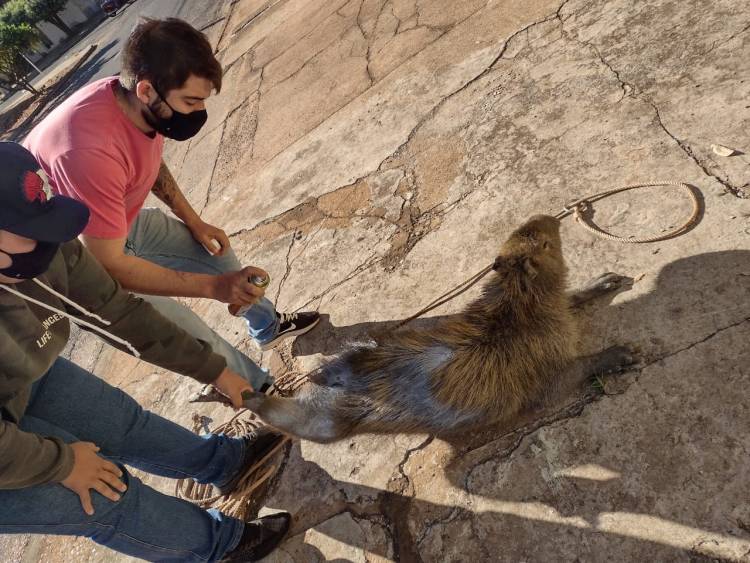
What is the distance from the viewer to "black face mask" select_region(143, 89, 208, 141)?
7.30 ft

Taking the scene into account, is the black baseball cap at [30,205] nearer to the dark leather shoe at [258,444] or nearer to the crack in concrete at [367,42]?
the dark leather shoe at [258,444]

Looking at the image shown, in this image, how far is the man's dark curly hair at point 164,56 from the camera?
2.08 m

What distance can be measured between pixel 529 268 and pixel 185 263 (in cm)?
189

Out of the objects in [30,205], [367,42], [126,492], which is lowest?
[367,42]

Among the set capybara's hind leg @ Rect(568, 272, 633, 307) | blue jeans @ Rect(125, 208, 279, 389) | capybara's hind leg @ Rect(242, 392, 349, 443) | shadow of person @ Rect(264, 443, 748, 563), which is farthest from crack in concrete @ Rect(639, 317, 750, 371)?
blue jeans @ Rect(125, 208, 279, 389)

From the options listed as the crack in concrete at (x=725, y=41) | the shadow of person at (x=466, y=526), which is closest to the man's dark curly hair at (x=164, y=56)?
the shadow of person at (x=466, y=526)

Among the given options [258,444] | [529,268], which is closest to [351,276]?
[258,444]

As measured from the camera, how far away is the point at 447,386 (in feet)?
7.48

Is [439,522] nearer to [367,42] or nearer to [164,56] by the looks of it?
[164,56]

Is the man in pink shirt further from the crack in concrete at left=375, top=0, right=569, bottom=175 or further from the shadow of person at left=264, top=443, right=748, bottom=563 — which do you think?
the crack in concrete at left=375, top=0, right=569, bottom=175

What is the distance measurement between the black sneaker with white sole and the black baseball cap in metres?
1.63

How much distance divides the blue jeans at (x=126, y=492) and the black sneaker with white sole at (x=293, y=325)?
79 cm

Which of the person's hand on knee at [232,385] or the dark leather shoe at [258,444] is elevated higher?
the person's hand on knee at [232,385]

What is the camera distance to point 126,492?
6.04 feet
